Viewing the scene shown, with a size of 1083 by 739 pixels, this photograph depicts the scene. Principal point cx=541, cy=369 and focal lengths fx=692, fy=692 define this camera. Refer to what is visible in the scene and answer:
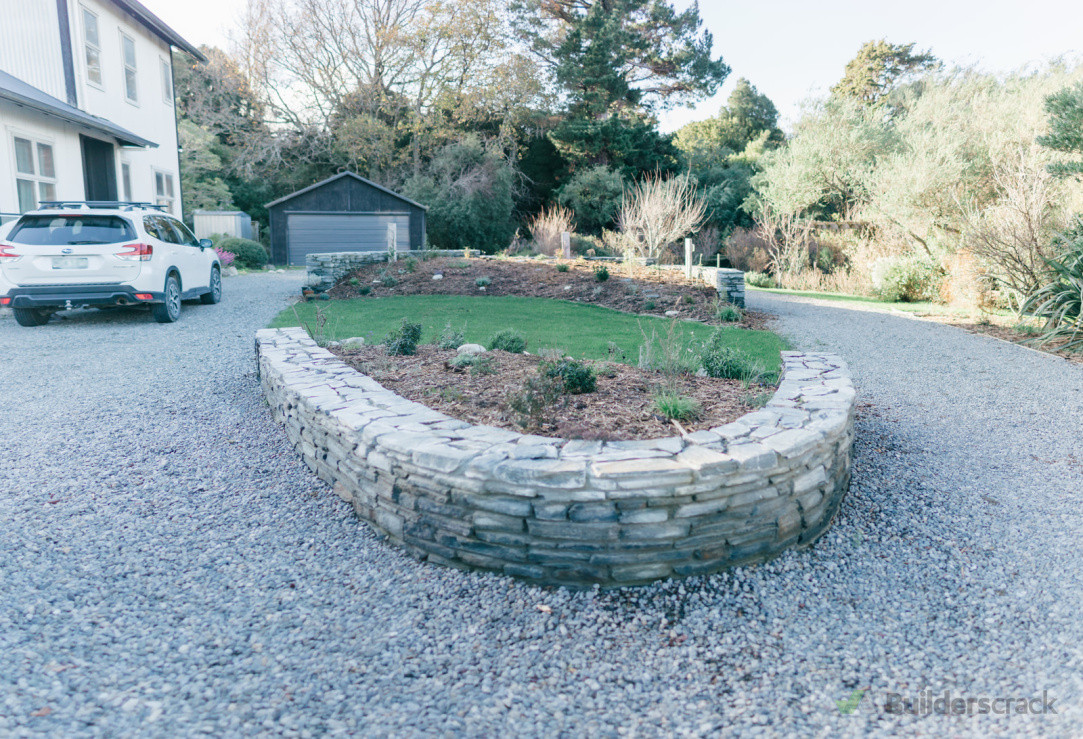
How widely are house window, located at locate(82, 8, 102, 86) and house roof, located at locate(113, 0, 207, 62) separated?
37.5 inches

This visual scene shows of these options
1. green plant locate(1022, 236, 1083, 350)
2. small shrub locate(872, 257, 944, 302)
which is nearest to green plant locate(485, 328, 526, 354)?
green plant locate(1022, 236, 1083, 350)

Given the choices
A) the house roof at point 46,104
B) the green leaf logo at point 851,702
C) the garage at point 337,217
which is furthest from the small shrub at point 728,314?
the garage at point 337,217

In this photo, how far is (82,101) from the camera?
13.3 metres

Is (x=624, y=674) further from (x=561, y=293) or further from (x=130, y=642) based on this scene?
(x=561, y=293)

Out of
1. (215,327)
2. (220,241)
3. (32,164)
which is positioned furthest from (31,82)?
(220,241)

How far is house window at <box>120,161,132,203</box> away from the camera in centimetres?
1490

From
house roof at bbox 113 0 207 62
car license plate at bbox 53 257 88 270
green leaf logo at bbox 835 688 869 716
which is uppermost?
house roof at bbox 113 0 207 62

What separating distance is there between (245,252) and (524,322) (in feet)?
48.0

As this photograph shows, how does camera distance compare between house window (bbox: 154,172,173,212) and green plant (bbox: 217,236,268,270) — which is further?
green plant (bbox: 217,236,268,270)

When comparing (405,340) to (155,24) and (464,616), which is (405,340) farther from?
(155,24)

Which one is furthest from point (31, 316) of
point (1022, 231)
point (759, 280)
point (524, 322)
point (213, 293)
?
point (759, 280)

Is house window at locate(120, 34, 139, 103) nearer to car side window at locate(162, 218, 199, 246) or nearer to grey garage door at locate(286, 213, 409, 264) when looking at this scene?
car side window at locate(162, 218, 199, 246)

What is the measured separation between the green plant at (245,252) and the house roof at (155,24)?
5.30 meters

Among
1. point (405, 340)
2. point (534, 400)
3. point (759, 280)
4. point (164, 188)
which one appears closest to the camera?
point (534, 400)
